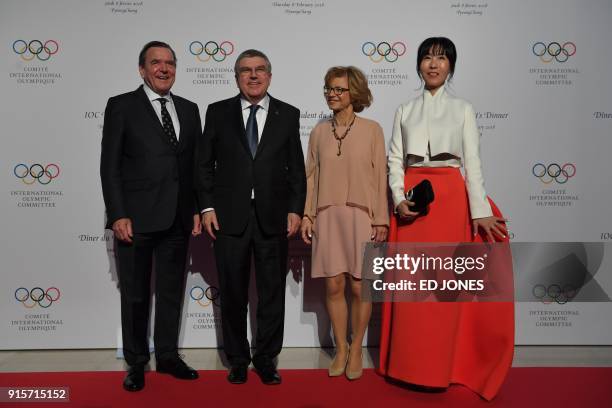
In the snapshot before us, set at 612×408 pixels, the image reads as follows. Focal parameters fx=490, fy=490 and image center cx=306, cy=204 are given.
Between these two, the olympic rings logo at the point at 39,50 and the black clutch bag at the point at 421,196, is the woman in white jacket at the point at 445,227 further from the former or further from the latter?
the olympic rings logo at the point at 39,50

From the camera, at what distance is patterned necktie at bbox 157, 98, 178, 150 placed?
2908 millimetres

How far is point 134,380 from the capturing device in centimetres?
284

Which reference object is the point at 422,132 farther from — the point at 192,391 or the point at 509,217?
the point at 192,391

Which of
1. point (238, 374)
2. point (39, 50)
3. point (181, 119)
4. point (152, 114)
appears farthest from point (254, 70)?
point (39, 50)

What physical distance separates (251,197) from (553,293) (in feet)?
8.46

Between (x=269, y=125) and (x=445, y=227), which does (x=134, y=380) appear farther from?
(x=445, y=227)

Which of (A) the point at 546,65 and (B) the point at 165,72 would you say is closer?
(B) the point at 165,72

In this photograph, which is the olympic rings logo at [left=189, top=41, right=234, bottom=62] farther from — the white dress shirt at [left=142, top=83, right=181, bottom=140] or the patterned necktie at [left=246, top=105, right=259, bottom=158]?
the patterned necktie at [left=246, top=105, right=259, bottom=158]

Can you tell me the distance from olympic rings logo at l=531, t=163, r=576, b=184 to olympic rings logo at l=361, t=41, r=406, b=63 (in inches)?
54.1

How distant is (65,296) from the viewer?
3738 mm

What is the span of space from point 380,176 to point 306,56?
127 centimetres

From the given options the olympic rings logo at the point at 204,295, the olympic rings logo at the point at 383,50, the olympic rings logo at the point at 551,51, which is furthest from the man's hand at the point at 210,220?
the olympic rings logo at the point at 551,51

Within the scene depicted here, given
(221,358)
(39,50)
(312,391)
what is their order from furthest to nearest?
(39,50) → (221,358) → (312,391)

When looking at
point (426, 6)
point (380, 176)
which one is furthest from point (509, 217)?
point (426, 6)
